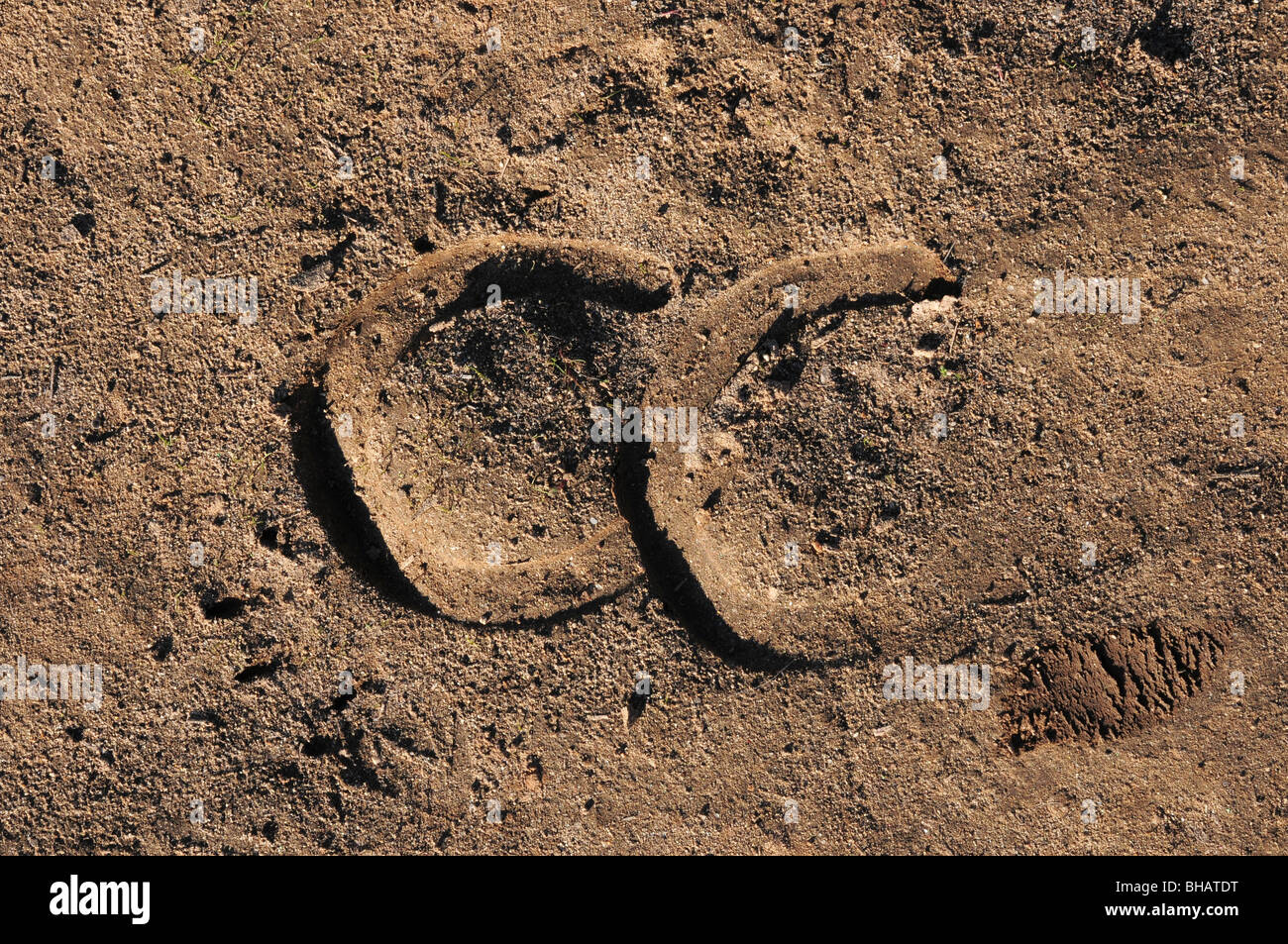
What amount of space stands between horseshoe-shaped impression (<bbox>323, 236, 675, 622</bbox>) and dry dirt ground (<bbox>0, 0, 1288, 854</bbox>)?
50 millimetres

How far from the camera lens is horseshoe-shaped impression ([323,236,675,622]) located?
400 centimetres

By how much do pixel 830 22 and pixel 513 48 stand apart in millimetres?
1906

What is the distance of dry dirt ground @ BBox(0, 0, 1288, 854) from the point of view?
3.89m

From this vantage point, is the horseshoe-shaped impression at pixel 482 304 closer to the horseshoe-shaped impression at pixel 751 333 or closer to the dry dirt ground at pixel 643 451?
the dry dirt ground at pixel 643 451

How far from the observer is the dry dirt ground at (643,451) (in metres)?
3.89

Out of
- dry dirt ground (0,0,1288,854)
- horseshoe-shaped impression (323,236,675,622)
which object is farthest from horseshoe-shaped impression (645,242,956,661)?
horseshoe-shaped impression (323,236,675,622)

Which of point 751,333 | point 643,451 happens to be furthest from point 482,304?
point 751,333

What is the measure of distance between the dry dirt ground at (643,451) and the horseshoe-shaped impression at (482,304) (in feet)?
0.16

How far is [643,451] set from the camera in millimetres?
4023

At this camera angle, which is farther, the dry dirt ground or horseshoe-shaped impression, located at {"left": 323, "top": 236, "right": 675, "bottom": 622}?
horseshoe-shaped impression, located at {"left": 323, "top": 236, "right": 675, "bottom": 622}

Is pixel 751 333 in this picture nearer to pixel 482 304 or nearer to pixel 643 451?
pixel 643 451

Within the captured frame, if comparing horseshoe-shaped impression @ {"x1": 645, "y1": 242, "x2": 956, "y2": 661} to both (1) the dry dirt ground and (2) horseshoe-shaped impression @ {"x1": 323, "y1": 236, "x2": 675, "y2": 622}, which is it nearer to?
(1) the dry dirt ground

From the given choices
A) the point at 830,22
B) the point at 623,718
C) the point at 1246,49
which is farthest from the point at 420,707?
the point at 1246,49

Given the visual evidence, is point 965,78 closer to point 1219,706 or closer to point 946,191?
point 946,191
